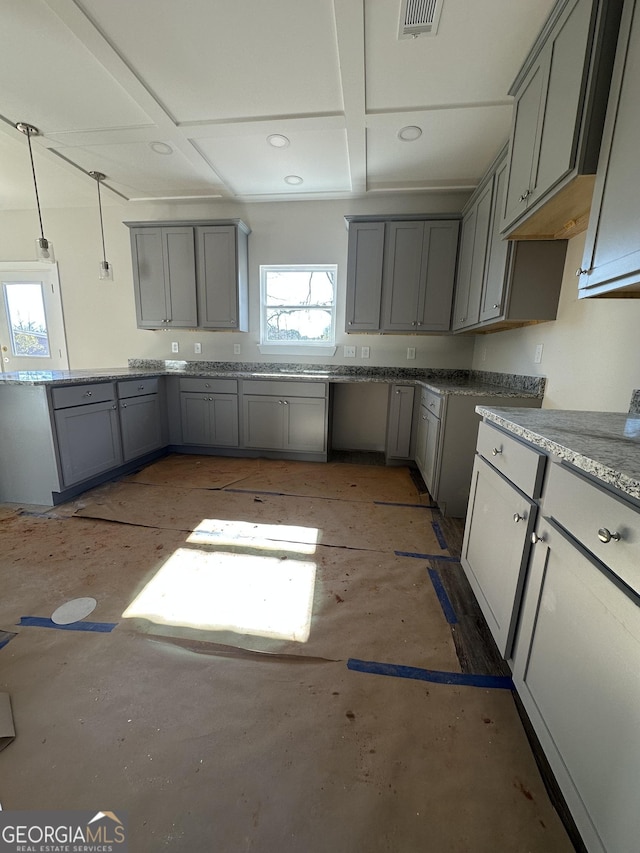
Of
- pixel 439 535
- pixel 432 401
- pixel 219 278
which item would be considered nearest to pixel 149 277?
pixel 219 278

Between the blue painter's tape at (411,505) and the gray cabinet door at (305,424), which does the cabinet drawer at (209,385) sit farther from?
the blue painter's tape at (411,505)

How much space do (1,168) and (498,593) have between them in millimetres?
5231

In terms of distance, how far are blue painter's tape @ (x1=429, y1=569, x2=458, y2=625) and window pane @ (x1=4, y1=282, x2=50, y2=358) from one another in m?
5.17

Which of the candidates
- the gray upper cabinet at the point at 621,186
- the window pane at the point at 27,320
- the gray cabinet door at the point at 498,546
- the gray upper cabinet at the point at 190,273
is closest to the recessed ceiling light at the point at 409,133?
the gray upper cabinet at the point at 621,186

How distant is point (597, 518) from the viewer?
0.78m

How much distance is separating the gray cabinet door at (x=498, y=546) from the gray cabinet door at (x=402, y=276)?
223 centimetres

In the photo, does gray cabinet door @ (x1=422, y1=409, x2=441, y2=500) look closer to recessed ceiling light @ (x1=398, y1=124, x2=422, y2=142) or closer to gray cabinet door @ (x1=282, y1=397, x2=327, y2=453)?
gray cabinet door @ (x1=282, y1=397, x2=327, y2=453)

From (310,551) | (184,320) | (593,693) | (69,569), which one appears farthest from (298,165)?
(593,693)

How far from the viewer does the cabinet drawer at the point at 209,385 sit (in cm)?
352

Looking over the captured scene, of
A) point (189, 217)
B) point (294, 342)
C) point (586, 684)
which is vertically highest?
point (189, 217)

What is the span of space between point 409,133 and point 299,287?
1.76 meters

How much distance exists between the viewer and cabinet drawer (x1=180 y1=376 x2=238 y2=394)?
3.52 meters

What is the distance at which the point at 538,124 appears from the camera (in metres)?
1.55

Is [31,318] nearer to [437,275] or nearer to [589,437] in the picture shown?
[437,275]
